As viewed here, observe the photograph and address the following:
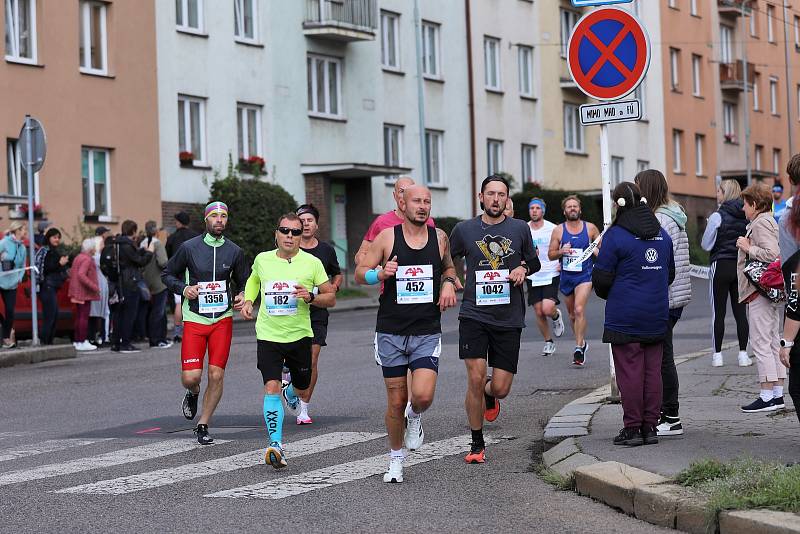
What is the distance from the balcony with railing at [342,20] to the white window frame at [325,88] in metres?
0.61

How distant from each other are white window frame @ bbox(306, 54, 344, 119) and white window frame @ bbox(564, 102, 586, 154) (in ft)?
45.3

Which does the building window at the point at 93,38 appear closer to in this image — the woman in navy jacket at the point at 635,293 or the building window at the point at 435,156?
the building window at the point at 435,156

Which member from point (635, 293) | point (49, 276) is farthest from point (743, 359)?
point (49, 276)

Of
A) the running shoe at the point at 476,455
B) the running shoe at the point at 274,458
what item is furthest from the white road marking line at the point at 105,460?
the running shoe at the point at 476,455

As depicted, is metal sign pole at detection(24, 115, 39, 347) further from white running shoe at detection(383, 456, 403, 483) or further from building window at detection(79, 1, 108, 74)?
white running shoe at detection(383, 456, 403, 483)

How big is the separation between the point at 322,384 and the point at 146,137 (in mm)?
19033

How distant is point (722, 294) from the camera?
14.5 metres

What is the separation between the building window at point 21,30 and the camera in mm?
29938

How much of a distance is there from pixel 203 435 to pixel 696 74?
2132 inches

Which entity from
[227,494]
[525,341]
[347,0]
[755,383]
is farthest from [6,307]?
[347,0]

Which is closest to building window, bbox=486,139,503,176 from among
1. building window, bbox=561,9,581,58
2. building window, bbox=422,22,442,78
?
building window, bbox=422,22,442,78

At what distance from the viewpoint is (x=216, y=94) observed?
35281 millimetres

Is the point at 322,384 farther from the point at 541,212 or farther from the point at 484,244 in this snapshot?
the point at 484,244

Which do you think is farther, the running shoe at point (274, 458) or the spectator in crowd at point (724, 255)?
the spectator in crowd at point (724, 255)
